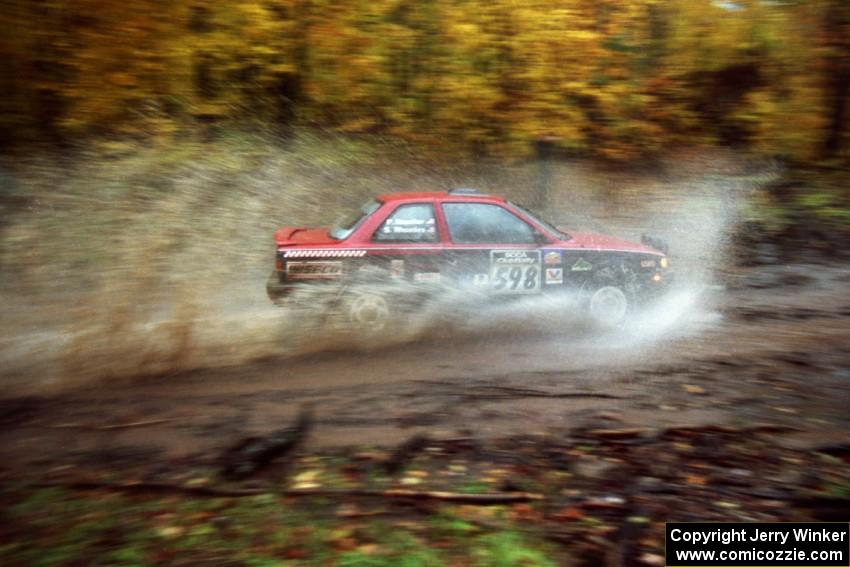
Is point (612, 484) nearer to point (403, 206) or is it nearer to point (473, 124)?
point (403, 206)

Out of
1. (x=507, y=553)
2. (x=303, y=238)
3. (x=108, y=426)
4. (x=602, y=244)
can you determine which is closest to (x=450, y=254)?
(x=303, y=238)

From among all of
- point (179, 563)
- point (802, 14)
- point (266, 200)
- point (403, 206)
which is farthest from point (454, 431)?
point (802, 14)

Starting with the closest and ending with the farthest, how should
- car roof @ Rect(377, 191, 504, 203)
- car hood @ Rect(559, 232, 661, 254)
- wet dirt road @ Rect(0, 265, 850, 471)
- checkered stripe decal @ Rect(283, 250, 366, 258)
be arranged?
wet dirt road @ Rect(0, 265, 850, 471)
checkered stripe decal @ Rect(283, 250, 366, 258)
car roof @ Rect(377, 191, 504, 203)
car hood @ Rect(559, 232, 661, 254)

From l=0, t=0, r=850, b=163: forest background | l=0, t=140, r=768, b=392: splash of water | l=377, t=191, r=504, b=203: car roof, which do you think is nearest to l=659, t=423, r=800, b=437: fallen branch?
l=0, t=140, r=768, b=392: splash of water

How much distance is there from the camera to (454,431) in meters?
5.12

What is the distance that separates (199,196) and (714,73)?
8409 millimetres

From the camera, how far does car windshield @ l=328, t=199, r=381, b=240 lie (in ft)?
24.0

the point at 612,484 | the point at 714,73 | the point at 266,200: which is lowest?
the point at 612,484

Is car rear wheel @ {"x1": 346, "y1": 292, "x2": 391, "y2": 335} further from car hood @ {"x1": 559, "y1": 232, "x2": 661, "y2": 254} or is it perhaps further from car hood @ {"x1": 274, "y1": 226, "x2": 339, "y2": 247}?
car hood @ {"x1": 559, "y1": 232, "x2": 661, "y2": 254}

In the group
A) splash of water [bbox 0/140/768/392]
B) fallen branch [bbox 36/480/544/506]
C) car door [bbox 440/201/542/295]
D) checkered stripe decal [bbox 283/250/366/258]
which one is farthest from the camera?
car door [bbox 440/201/542/295]

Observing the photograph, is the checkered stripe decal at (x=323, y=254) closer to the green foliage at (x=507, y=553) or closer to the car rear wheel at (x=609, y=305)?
the car rear wheel at (x=609, y=305)

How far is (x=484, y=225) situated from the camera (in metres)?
7.44

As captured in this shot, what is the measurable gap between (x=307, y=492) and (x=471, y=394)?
192 cm

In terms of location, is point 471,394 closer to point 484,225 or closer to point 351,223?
point 484,225
